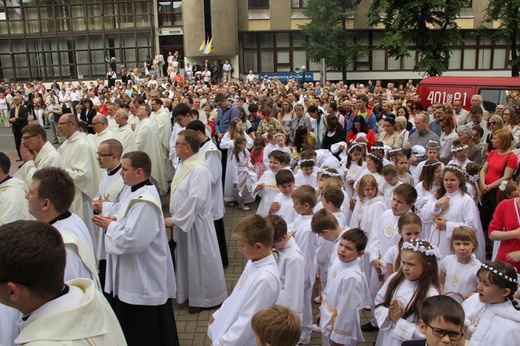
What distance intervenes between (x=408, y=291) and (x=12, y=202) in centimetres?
367

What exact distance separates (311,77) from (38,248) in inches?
1404

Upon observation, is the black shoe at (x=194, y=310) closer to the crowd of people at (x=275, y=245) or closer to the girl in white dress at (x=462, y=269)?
the crowd of people at (x=275, y=245)

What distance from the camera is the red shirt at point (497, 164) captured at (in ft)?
22.5

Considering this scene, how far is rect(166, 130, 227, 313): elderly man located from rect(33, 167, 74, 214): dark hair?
1.78 meters

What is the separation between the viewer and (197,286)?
5.96 m

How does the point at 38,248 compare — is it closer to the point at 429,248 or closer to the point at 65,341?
the point at 65,341

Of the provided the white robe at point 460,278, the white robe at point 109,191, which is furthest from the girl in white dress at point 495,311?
the white robe at point 109,191

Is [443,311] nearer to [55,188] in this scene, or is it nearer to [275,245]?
[275,245]

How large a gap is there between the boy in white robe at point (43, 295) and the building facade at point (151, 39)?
33940mm

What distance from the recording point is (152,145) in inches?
395

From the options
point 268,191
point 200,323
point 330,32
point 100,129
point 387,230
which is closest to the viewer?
point 387,230

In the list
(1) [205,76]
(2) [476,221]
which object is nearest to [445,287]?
(2) [476,221]

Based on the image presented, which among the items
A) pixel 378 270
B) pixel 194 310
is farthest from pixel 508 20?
pixel 194 310

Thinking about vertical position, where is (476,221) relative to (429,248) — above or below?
below
